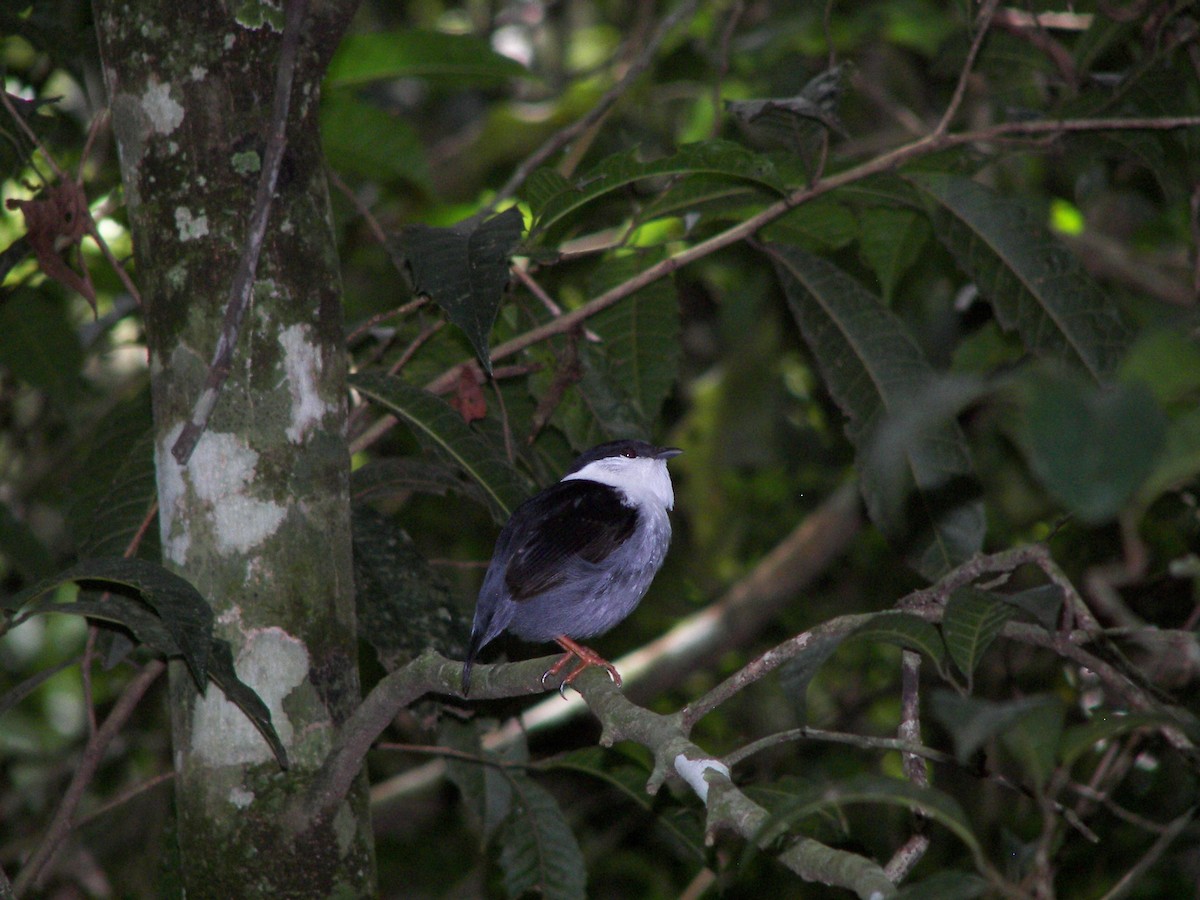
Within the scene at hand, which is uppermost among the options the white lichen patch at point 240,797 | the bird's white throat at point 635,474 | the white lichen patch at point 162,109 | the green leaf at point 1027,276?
the white lichen patch at point 162,109

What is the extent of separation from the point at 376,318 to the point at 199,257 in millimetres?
694

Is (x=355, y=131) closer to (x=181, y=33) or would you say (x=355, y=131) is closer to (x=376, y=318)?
(x=376, y=318)

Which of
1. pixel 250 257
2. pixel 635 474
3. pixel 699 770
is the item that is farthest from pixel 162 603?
pixel 635 474

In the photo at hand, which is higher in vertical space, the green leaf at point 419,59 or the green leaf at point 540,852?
the green leaf at point 419,59

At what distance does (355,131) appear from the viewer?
13.8 feet

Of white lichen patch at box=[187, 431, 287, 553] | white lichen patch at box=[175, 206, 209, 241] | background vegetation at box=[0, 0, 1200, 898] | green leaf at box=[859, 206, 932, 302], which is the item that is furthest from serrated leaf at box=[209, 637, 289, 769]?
green leaf at box=[859, 206, 932, 302]

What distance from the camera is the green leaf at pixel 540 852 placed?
3.38m

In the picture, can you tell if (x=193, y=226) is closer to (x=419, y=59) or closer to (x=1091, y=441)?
(x=419, y=59)

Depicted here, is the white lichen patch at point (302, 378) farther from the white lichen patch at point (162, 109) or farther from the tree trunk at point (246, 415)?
the white lichen patch at point (162, 109)

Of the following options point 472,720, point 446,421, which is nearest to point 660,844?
point 472,720

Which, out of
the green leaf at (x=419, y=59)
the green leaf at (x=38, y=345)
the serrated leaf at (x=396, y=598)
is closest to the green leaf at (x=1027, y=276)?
the green leaf at (x=419, y=59)

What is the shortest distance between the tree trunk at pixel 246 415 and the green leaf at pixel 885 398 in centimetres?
149

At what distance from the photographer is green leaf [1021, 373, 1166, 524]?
1.03m

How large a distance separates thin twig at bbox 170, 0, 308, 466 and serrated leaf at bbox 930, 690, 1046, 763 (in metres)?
1.68
